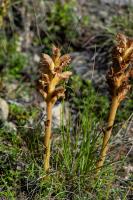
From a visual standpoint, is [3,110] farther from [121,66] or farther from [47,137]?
[121,66]

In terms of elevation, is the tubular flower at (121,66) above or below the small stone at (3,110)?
above

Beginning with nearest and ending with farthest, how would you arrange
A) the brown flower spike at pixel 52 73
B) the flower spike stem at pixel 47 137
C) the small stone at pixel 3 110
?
1. the brown flower spike at pixel 52 73
2. the flower spike stem at pixel 47 137
3. the small stone at pixel 3 110

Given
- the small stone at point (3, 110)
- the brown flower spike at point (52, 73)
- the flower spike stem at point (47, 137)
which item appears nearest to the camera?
the brown flower spike at point (52, 73)

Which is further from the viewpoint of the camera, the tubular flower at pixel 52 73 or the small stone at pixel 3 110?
the small stone at pixel 3 110

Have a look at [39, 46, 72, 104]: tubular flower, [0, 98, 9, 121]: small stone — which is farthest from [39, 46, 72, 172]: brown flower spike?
[0, 98, 9, 121]: small stone

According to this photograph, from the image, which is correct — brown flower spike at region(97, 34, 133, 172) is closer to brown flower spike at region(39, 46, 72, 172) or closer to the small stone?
brown flower spike at region(39, 46, 72, 172)

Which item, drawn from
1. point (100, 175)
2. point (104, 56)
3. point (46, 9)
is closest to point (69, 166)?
point (100, 175)

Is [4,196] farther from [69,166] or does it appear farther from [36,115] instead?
[36,115]

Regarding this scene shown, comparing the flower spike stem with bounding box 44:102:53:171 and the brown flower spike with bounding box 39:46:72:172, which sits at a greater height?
the brown flower spike with bounding box 39:46:72:172

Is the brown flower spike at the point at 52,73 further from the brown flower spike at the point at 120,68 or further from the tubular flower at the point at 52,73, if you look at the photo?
the brown flower spike at the point at 120,68

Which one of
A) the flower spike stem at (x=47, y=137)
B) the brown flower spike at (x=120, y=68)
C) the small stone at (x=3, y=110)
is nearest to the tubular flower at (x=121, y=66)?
the brown flower spike at (x=120, y=68)

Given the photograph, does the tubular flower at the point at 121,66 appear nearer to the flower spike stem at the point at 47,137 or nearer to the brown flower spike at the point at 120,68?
the brown flower spike at the point at 120,68
